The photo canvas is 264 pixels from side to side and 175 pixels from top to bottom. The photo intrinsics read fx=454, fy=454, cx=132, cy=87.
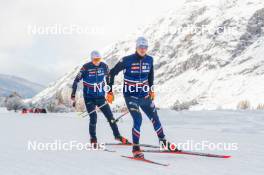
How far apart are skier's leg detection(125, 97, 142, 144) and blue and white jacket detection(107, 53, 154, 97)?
0.16m

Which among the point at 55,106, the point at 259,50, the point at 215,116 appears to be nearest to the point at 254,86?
the point at 259,50

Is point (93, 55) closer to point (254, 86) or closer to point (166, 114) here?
point (166, 114)

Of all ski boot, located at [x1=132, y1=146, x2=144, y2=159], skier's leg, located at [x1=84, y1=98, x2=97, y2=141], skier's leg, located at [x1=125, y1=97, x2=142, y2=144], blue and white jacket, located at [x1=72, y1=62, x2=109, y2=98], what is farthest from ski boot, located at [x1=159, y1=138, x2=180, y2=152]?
blue and white jacket, located at [x1=72, y1=62, x2=109, y2=98]

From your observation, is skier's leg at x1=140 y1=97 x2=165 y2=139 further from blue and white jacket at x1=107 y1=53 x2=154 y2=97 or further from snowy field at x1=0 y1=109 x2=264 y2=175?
snowy field at x1=0 y1=109 x2=264 y2=175

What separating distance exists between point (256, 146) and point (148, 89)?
3.13 meters

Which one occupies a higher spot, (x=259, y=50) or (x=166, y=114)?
(x=259, y=50)

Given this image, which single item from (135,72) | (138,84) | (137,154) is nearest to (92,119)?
(138,84)

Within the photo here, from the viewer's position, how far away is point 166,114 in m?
18.8

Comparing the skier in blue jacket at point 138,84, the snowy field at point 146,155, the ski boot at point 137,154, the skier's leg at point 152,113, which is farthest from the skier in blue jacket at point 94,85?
the ski boot at point 137,154

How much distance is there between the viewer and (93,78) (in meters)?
11.1

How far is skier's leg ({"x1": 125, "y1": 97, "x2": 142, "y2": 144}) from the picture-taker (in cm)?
905

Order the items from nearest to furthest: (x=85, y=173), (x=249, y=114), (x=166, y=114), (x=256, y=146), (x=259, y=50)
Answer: (x=85, y=173)
(x=256, y=146)
(x=249, y=114)
(x=166, y=114)
(x=259, y=50)

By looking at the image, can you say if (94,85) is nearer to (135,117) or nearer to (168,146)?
(135,117)

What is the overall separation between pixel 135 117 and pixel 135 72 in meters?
0.93
